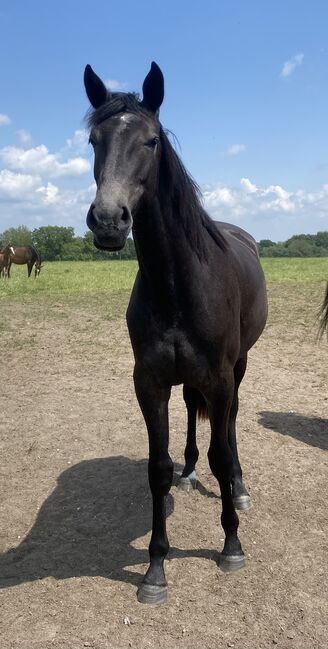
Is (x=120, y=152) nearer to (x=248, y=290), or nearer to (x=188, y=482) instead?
(x=248, y=290)

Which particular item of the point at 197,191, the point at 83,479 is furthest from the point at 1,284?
the point at 197,191

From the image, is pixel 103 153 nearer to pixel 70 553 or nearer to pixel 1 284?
pixel 70 553

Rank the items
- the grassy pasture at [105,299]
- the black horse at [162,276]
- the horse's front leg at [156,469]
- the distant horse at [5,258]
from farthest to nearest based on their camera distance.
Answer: the distant horse at [5,258], the grassy pasture at [105,299], the horse's front leg at [156,469], the black horse at [162,276]

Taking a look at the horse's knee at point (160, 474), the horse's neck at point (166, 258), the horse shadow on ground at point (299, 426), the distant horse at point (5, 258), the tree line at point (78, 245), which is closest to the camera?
the horse's neck at point (166, 258)

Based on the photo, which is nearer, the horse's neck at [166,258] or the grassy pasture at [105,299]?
the horse's neck at [166,258]

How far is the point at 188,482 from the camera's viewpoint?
438 cm

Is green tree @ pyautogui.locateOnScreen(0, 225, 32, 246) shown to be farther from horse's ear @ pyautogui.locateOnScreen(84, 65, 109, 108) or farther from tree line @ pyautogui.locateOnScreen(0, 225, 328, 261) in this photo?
horse's ear @ pyautogui.locateOnScreen(84, 65, 109, 108)

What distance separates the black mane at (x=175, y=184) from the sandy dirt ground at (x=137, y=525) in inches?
77.8

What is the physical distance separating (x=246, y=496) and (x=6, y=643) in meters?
2.05

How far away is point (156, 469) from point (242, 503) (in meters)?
1.15

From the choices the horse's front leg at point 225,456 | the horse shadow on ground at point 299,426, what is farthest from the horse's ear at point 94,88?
the horse shadow on ground at point 299,426

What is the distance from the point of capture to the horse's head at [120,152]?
2.25 metres

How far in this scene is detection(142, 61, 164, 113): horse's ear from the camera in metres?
2.58

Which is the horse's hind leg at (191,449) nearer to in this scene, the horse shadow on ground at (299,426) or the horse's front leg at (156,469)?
the horse's front leg at (156,469)
